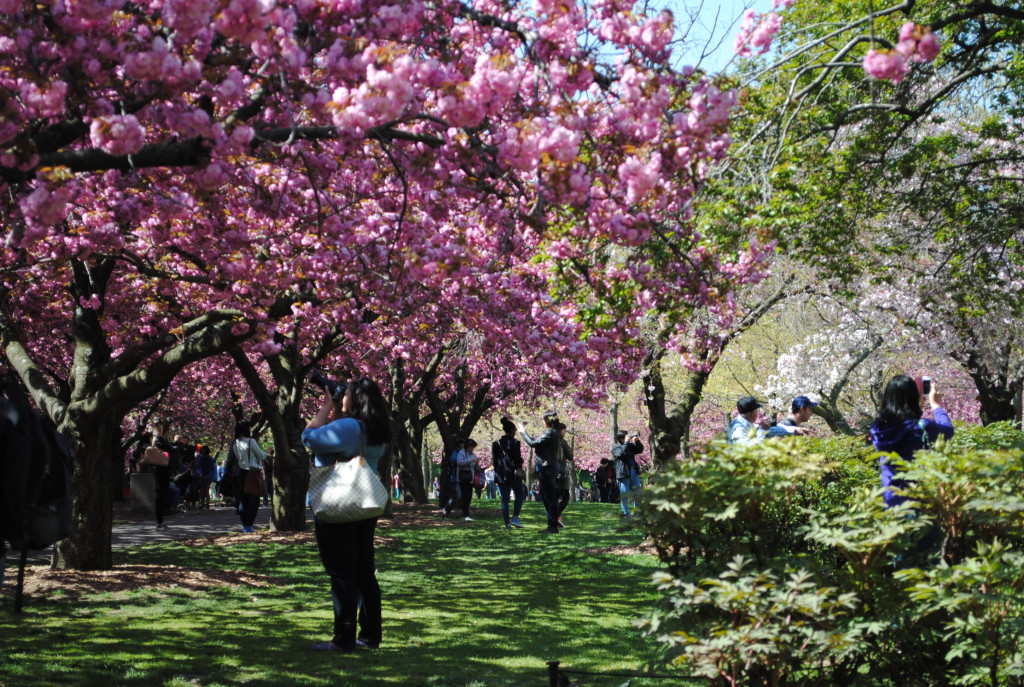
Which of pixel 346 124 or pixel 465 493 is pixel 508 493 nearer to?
pixel 465 493

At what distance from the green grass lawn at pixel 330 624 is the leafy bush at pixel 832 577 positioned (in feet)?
1.82

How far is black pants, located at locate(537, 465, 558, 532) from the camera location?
55.4 ft

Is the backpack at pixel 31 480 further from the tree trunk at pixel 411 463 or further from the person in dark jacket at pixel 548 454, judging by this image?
the tree trunk at pixel 411 463

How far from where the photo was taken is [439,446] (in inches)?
2768

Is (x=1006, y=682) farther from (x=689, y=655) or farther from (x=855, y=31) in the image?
(x=855, y=31)

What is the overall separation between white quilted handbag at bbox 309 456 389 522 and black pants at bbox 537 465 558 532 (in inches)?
399

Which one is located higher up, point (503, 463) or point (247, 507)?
point (503, 463)

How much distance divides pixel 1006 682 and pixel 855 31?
882 centimetres

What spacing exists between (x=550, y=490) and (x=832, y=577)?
12359mm

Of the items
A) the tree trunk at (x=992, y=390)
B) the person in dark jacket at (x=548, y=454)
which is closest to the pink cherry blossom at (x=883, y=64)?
the person in dark jacket at (x=548, y=454)

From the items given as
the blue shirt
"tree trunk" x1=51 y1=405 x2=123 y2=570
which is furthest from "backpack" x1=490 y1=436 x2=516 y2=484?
the blue shirt

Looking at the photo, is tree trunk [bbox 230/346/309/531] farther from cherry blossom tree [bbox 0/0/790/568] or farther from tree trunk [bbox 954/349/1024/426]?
tree trunk [bbox 954/349/1024/426]

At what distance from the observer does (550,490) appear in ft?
56.2

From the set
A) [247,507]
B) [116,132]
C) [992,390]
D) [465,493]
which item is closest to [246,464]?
[247,507]
